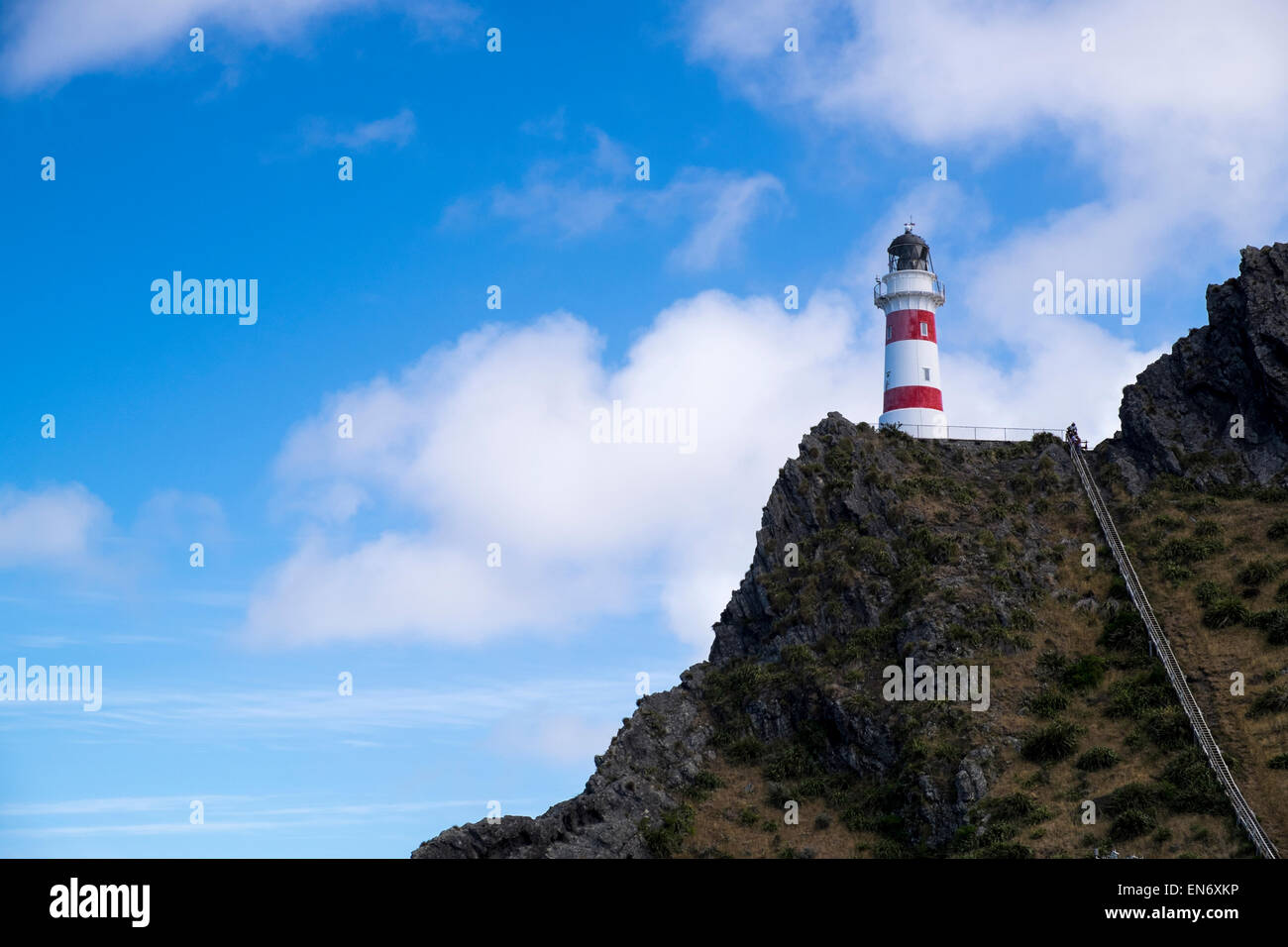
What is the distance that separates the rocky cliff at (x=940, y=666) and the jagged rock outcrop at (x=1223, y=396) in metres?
0.12

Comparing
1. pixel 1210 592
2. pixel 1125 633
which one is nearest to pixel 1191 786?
pixel 1125 633

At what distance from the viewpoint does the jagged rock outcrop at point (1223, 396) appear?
64.7m

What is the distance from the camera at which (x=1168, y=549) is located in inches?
2370

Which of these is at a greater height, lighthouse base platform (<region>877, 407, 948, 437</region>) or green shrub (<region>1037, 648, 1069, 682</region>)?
lighthouse base platform (<region>877, 407, 948, 437</region>)

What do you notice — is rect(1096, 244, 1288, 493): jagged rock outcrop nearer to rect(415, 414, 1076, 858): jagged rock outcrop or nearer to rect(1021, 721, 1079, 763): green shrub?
rect(415, 414, 1076, 858): jagged rock outcrop

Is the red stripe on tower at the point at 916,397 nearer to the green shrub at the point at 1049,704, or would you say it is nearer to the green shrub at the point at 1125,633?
the green shrub at the point at 1125,633

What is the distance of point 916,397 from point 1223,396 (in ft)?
56.7

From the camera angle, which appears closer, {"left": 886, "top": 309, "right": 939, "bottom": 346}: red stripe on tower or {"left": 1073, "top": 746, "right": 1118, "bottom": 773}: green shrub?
{"left": 1073, "top": 746, "right": 1118, "bottom": 773}: green shrub

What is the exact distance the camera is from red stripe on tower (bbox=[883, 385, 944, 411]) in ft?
250

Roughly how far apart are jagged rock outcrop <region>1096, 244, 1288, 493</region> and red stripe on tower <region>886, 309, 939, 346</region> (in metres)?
12.8

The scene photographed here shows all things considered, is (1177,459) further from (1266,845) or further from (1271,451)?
(1266,845)

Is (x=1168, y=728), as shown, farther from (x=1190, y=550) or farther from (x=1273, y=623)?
(x=1190, y=550)
